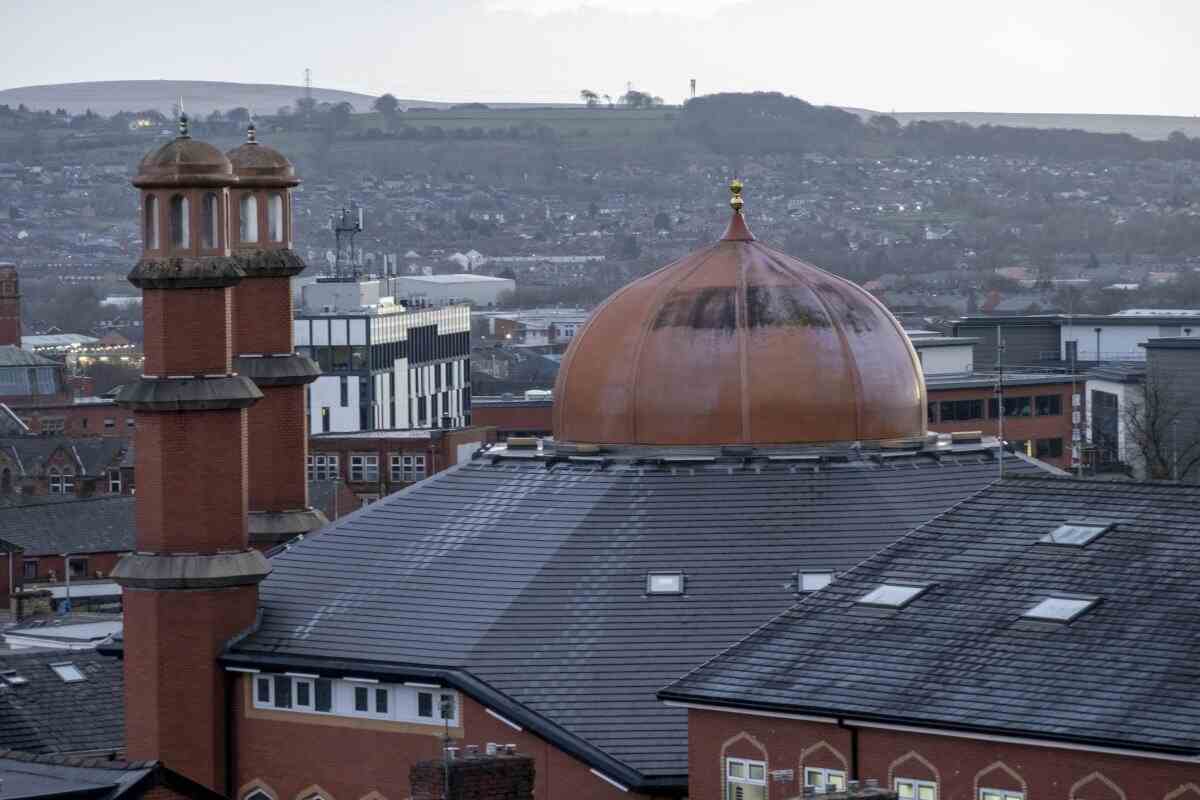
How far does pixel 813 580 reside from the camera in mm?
64312

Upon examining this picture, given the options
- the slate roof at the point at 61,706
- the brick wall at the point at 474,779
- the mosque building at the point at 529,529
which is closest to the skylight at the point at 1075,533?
the mosque building at the point at 529,529

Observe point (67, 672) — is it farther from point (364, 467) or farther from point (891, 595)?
point (364, 467)

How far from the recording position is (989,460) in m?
70.0

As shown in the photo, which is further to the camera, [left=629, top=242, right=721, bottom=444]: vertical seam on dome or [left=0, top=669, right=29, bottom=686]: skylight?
[left=0, top=669, right=29, bottom=686]: skylight

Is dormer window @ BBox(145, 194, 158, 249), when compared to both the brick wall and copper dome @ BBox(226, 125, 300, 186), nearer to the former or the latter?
copper dome @ BBox(226, 125, 300, 186)

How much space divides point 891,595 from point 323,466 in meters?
91.0

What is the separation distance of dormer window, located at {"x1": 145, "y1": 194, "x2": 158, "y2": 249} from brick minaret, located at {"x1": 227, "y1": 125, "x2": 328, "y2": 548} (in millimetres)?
7473

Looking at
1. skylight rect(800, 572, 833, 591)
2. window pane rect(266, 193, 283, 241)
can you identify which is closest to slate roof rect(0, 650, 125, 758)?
window pane rect(266, 193, 283, 241)

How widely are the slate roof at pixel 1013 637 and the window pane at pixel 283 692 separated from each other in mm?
11706

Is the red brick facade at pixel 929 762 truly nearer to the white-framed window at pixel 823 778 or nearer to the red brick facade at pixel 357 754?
the white-framed window at pixel 823 778

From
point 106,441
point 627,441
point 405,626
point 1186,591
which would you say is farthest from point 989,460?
point 106,441

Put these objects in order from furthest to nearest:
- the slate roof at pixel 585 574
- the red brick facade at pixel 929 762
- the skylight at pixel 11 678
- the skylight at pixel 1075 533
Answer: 1. the skylight at pixel 11 678
2. the slate roof at pixel 585 574
3. the skylight at pixel 1075 533
4. the red brick facade at pixel 929 762

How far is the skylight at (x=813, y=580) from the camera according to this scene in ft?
210

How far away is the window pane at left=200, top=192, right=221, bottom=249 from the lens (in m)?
69.2
